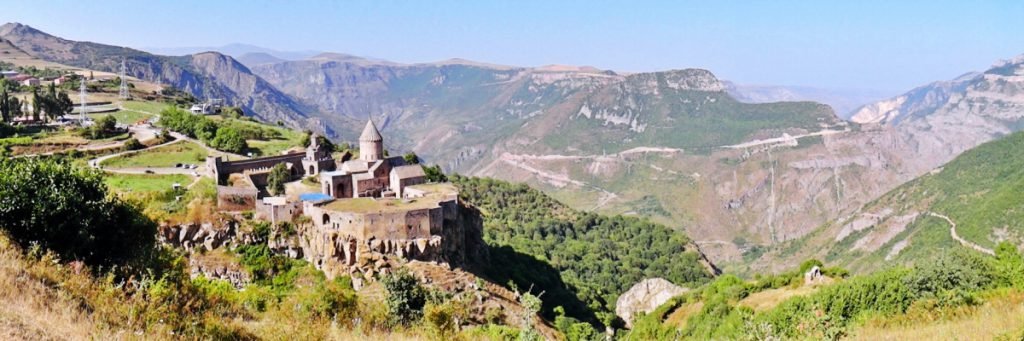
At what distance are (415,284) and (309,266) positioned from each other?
850cm

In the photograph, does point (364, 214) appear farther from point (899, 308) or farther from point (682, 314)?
point (899, 308)

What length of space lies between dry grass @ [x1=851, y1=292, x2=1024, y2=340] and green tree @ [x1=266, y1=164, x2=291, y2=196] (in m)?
35.1

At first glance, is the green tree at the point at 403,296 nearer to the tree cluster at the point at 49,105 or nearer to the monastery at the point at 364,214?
the monastery at the point at 364,214

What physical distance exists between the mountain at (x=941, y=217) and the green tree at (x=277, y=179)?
2476 inches

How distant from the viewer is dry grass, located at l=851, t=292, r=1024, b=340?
38.1 ft

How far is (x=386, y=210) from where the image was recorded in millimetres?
34000

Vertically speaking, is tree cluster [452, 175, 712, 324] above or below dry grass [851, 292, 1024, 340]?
below

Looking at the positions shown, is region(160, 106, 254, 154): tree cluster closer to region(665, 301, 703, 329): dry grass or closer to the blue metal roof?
the blue metal roof

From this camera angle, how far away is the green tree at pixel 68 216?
15.4 meters

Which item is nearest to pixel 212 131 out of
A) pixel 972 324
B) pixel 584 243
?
pixel 584 243

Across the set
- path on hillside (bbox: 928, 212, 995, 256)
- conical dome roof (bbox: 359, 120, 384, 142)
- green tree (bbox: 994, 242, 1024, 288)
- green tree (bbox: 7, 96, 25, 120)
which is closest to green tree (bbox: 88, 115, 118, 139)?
green tree (bbox: 7, 96, 25, 120)

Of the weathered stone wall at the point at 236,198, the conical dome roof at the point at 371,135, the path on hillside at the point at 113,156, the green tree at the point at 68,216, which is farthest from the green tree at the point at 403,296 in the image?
the path on hillside at the point at 113,156

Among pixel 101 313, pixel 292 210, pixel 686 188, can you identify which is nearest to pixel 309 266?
pixel 292 210

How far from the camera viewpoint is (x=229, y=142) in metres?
54.9
